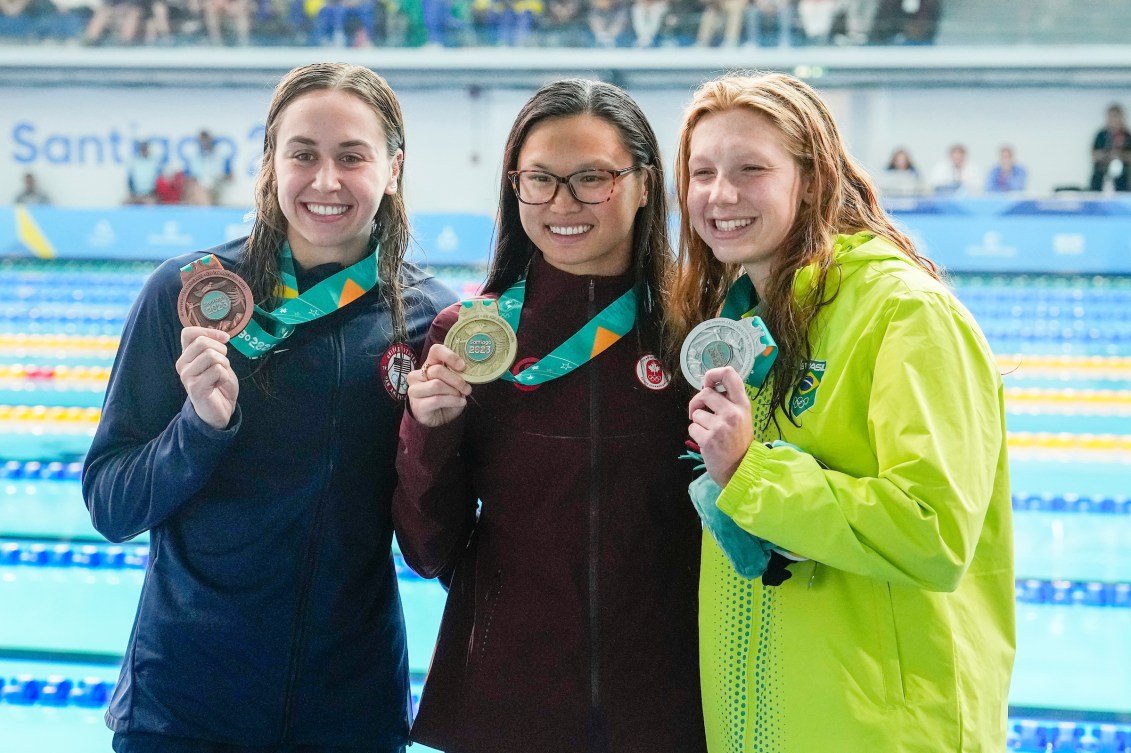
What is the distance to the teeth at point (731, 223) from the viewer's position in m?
1.75

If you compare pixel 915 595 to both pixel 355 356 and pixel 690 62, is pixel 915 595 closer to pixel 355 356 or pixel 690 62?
pixel 355 356

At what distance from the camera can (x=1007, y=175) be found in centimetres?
1392

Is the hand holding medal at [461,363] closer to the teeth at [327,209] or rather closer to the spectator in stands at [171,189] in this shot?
the teeth at [327,209]

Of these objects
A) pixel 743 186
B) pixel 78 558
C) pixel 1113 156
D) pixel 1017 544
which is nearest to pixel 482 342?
pixel 743 186

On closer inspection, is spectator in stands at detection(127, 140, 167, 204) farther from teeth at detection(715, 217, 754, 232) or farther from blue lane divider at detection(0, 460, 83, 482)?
teeth at detection(715, 217, 754, 232)

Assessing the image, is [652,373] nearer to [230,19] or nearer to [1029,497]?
[1029,497]

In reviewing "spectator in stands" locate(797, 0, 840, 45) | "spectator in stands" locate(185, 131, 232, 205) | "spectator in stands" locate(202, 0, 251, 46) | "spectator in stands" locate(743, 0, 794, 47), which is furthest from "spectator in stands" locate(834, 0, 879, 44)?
"spectator in stands" locate(185, 131, 232, 205)

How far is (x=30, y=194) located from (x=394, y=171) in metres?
15.3

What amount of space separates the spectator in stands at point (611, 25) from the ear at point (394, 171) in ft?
42.5

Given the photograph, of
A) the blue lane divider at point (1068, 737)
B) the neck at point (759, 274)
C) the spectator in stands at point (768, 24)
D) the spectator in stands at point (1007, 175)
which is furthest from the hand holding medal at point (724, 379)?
Result: the spectator in stands at point (1007, 175)

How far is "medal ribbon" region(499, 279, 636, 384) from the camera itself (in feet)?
6.23

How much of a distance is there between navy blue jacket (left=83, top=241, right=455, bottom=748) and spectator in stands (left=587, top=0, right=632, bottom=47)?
13.3 meters

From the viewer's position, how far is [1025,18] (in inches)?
540

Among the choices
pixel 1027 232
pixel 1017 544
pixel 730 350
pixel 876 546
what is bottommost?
pixel 1017 544
